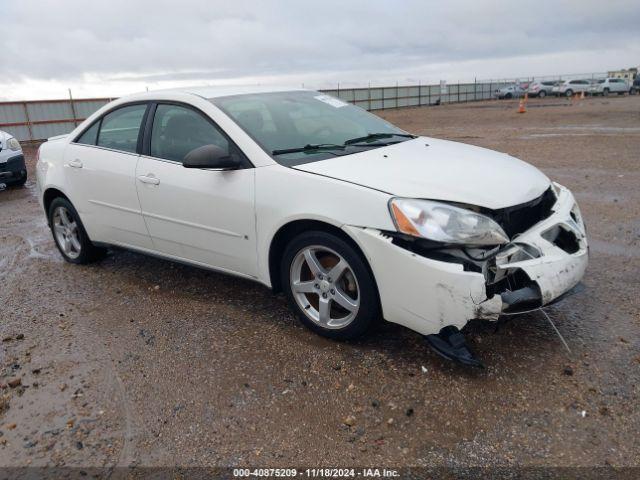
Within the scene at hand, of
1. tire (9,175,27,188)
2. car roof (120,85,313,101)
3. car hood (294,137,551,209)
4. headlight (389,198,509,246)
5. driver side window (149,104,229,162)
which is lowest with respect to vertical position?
tire (9,175,27,188)

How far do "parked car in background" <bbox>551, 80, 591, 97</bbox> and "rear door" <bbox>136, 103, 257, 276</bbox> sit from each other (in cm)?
5198

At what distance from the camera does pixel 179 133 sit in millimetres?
4105

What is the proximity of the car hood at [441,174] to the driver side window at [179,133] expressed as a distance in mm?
850

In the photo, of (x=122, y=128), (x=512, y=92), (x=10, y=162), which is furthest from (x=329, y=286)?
(x=512, y=92)

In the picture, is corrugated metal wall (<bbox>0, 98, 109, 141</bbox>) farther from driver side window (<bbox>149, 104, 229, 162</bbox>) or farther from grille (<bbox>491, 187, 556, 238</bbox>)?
grille (<bbox>491, 187, 556, 238</bbox>)

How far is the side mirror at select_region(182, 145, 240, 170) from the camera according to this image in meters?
3.50

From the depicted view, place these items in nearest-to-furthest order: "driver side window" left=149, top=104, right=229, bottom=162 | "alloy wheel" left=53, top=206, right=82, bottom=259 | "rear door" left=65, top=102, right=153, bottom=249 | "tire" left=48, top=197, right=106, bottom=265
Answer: "driver side window" left=149, top=104, right=229, bottom=162 < "rear door" left=65, top=102, right=153, bottom=249 < "tire" left=48, top=197, right=106, bottom=265 < "alloy wheel" left=53, top=206, right=82, bottom=259

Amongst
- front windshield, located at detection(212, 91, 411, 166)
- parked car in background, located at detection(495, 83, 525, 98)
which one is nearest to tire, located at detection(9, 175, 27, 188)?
front windshield, located at detection(212, 91, 411, 166)

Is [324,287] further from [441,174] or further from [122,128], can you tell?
[122,128]

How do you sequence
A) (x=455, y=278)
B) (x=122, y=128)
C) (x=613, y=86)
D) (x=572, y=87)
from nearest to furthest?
(x=455, y=278) → (x=122, y=128) → (x=613, y=86) → (x=572, y=87)

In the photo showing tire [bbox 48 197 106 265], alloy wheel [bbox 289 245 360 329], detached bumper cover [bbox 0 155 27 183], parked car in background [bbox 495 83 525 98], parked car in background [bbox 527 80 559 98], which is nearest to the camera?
alloy wheel [bbox 289 245 360 329]

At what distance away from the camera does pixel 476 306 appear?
2785mm

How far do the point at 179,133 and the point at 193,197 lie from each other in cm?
60

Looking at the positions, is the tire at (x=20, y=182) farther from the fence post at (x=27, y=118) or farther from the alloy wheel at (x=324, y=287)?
the fence post at (x=27, y=118)
